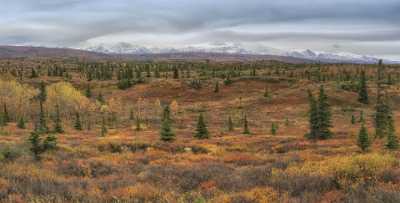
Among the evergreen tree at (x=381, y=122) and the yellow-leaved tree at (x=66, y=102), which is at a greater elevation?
the evergreen tree at (x=381, y=122)

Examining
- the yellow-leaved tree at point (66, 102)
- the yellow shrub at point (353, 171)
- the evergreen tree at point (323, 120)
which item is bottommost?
the yellow-leaved tree at point (66, 102)

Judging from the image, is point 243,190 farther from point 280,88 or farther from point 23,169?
point 280,88

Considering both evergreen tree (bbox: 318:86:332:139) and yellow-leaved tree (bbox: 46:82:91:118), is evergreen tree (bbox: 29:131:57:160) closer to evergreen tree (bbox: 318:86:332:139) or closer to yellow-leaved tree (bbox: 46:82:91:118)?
evergreen tree (bbox: 318:86:332:139)

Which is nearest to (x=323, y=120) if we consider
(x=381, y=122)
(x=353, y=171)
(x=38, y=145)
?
(x=381, y=122)

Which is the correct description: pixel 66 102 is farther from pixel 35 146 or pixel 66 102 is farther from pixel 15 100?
pixel 35 146

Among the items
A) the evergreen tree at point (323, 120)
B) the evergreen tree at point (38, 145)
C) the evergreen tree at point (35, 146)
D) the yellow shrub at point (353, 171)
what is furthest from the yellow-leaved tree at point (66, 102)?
the yellow shrub at point (353, 171)

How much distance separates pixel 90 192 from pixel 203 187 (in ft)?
9.71

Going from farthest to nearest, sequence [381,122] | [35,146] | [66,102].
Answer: [66,102] < [381,122] < [35,146]

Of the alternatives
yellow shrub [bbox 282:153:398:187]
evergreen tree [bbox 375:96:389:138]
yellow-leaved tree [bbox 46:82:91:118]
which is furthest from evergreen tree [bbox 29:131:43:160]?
yellow-leaved tree [bbox 46:82:91:118]

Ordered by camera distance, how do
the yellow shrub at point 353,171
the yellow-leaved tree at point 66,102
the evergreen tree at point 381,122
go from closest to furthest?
1. the yellow shrub at point 353,171
2. the evergreen tree at point 381,122
3. the yellow-leaved tree at point 66,102

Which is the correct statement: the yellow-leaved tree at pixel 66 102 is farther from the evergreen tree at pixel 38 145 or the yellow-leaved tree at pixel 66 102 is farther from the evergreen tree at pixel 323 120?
the evergreen tree at pixel 38 145

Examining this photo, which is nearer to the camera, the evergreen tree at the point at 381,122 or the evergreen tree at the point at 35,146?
the evergreen tree at the point at 35,146

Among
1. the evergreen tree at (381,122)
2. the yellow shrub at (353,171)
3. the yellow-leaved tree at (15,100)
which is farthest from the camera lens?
the yellow-leaved tree at (15,100)

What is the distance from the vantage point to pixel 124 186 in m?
10.2
